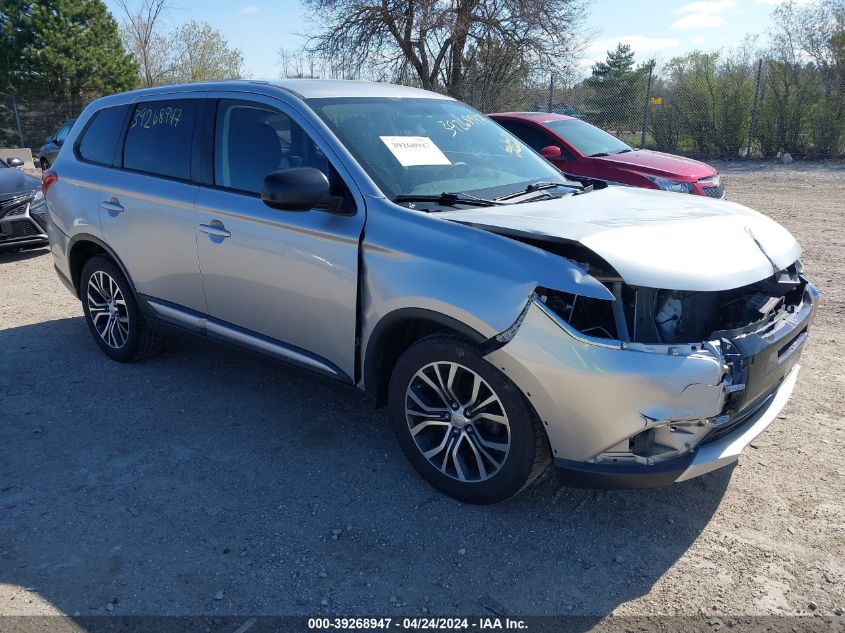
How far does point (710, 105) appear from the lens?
62.5 feet

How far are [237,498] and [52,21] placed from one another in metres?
30.9

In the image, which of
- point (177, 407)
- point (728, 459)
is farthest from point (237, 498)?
point (728, 459)

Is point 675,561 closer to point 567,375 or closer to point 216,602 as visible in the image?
point 567,375

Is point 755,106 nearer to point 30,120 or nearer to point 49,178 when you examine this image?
point 49,178

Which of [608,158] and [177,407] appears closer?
[177,407]

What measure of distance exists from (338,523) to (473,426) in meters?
0.78

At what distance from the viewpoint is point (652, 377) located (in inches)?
104

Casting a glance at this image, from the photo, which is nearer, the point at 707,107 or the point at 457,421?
the point at 457,421

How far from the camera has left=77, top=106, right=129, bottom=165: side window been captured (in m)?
4.91

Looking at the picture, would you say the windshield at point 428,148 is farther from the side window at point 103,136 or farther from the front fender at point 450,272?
the side window at point 103,136

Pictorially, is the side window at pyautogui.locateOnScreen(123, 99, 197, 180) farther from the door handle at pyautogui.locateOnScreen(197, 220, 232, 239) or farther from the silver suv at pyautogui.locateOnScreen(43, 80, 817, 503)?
the door handle at pyautogui.locateOnScreen(197, 220, 232, 239)

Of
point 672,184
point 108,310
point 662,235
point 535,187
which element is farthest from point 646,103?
point 662,235

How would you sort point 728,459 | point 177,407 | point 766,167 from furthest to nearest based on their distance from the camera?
point 766,167 < point 177,407 < point 728,459

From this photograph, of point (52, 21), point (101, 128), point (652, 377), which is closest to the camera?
point (652, 377)
